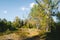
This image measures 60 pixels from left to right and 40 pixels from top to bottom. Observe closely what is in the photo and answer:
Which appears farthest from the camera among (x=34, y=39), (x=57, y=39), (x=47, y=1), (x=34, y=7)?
(x=34, y=7)

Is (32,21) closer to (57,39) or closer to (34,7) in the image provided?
(34,7)

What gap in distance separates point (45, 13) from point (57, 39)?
26421mm

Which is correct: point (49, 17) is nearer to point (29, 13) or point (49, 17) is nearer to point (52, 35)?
point (29, 13)

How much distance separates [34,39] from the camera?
21.3 meters

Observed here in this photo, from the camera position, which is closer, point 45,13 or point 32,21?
point 45,13

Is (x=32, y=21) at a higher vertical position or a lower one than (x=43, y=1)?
lower

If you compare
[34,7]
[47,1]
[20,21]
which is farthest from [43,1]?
[20,21]

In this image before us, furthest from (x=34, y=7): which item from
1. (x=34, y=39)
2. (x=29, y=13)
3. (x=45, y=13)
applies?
(x=34, y=39)

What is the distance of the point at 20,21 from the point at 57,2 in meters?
21.5

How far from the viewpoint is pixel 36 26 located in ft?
170

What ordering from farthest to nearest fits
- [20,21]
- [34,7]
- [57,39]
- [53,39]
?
[20,21] → [34,7] → [53,39] → [57,39]

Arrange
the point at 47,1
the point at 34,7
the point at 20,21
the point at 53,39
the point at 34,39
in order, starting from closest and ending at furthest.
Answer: the point at 53,39, the point at 34,39, the point at 47,1, the point at 34,7, the point at 20,21

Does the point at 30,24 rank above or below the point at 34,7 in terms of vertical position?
below

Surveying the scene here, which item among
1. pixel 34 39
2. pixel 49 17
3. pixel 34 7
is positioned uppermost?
pixel 34 7
